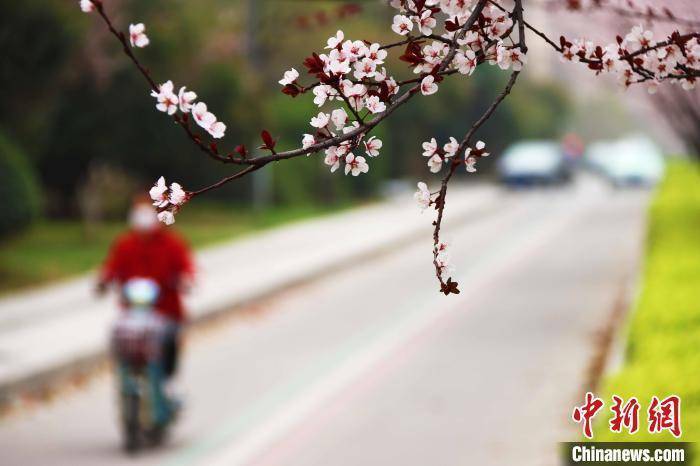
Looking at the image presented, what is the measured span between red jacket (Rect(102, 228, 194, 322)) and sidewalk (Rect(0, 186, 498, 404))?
233cm

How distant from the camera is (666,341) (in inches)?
308

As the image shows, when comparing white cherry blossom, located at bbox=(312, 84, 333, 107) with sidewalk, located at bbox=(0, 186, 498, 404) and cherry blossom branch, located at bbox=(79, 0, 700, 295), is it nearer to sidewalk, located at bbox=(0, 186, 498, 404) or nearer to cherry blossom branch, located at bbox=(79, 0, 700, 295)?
cherry blossom branch, located at bbox=(79, 0, 700, 295)

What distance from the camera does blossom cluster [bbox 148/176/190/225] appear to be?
11.8ft

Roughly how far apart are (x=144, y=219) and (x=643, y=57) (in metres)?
6.31

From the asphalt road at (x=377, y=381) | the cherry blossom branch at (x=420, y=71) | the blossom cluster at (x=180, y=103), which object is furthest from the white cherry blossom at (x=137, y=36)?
the asphalt road at (x=377, y=381)

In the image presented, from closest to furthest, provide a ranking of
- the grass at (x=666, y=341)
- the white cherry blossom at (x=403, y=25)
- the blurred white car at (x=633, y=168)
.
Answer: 1. the white cherry blossom at (x=403, y=25)
2. the grass at (x=666, y=341)
3. the blurred white car at (x=633, y=168)

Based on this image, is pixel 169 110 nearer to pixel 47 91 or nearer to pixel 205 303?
pixel 205 303

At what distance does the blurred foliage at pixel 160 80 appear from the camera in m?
18.3

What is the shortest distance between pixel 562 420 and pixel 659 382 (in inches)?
163

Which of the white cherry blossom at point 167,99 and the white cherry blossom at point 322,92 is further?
the white cherry blossom at point 322,92

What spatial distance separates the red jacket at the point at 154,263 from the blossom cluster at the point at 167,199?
20.9 ft

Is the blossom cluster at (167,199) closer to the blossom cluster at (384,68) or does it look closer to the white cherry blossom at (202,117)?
the white cherry blossom at (202,117)

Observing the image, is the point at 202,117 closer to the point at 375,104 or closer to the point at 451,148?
the point at 375,104

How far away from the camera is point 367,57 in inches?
146
